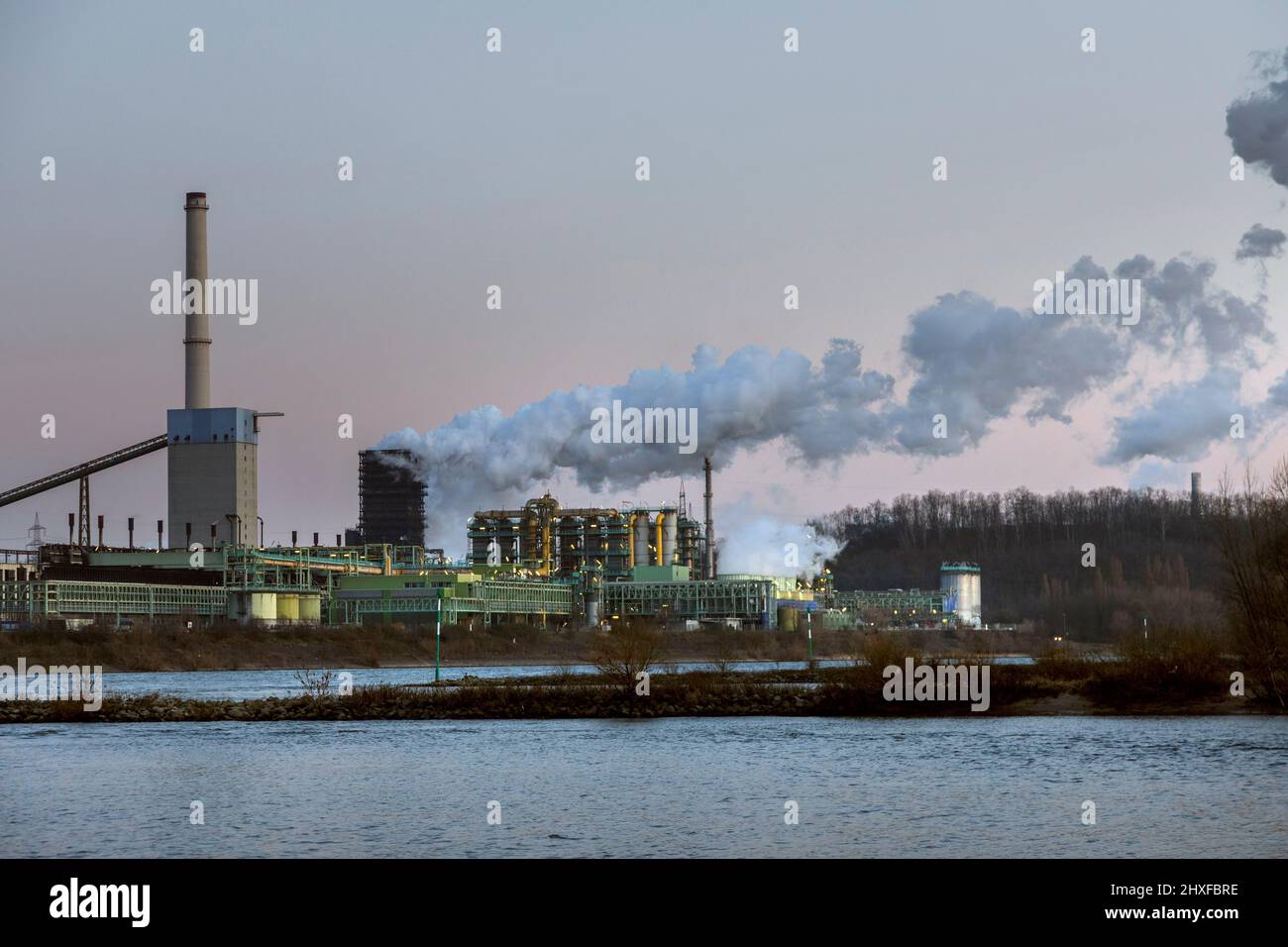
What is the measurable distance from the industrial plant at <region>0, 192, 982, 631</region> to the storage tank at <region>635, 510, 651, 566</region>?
3.5 inches

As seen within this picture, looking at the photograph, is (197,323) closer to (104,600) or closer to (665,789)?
(104,600)

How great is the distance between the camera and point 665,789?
104 ft

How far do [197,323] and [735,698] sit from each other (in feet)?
255

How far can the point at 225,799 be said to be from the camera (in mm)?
30891

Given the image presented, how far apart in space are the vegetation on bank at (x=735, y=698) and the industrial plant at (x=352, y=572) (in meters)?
52.7

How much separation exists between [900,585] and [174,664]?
9693 centimetres

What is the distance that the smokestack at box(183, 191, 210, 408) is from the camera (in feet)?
384

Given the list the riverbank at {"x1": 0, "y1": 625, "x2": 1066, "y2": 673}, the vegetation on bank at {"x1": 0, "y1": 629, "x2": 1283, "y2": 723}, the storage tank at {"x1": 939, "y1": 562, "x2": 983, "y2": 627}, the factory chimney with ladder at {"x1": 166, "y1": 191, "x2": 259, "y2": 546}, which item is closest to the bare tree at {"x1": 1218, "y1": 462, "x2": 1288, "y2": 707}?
the vegetation on bank at {"x1": 0, "y1": 629, "x2": 1283, "y2": 723}

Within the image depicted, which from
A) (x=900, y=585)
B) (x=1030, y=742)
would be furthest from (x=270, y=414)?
(x=1030, y=742)

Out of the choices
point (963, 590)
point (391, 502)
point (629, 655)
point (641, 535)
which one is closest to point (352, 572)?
point (641, 535)

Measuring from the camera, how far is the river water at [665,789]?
2453 cm

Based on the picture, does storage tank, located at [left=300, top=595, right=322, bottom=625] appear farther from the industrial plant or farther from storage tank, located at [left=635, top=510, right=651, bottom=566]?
storage tank, located at [left=635, top=510, right=651, bottom=566]

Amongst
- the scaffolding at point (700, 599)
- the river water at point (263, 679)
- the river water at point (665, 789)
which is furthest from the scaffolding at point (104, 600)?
the river water at point (665, 789)

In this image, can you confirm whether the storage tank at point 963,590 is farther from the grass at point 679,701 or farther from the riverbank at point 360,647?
the grass at point 679,701
